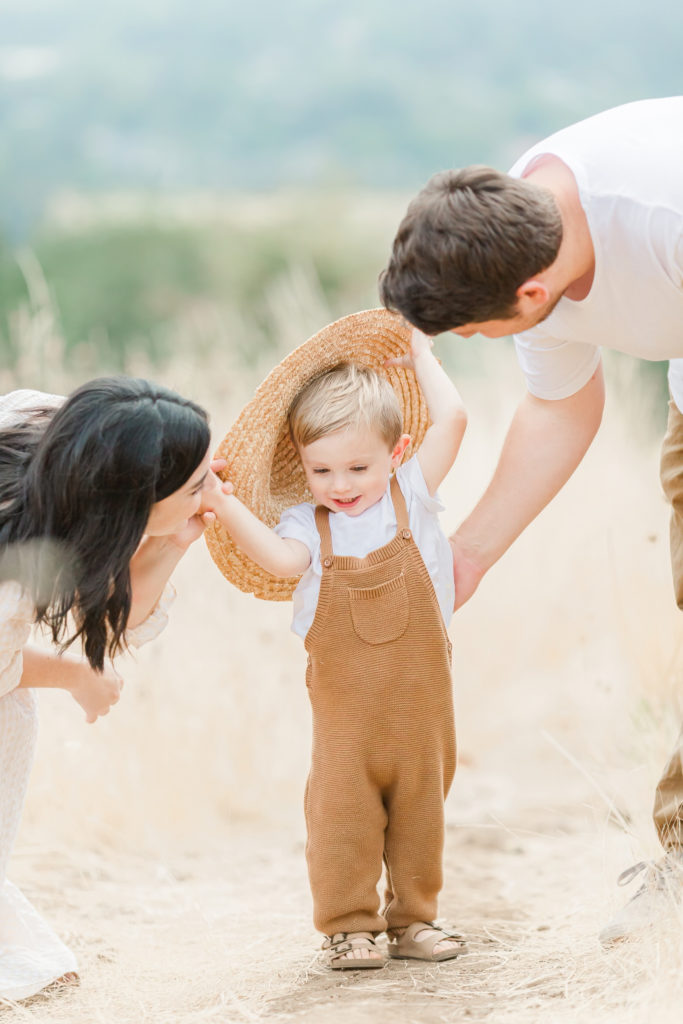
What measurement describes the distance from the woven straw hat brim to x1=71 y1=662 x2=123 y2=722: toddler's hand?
370 mm

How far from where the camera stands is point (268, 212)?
26.0m

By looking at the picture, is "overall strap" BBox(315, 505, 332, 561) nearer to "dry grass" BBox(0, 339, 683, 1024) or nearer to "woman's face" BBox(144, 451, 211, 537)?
"woman's face" BBox(144, 451, 211, 537)

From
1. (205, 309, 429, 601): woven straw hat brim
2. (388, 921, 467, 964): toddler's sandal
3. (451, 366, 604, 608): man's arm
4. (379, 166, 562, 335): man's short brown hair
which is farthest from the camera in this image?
(451, 366, 604, 608): man's arm

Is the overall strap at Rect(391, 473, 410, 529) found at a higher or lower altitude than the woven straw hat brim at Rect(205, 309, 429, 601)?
lower

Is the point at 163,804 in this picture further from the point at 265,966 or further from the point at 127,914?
the point at 265,966

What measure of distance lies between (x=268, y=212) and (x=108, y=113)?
1071 centimetres

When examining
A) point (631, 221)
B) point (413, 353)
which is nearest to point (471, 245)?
point (631, 221)

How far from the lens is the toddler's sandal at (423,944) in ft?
9.00

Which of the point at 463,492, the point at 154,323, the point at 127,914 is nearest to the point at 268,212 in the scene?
the point at 154,323

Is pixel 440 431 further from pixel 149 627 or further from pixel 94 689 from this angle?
pixel 94 689

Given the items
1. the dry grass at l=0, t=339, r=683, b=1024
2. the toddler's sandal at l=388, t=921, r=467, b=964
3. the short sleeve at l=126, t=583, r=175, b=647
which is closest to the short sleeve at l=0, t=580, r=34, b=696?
the short sleeve at l=126, t=583, r=175, b=647

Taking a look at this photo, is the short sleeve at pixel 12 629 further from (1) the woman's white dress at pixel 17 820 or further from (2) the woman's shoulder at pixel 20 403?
(2) the woman's shoulder at pixel 20 403

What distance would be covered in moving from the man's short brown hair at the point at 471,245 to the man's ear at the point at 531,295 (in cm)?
1

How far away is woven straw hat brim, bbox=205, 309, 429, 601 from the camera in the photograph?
8.66ft
